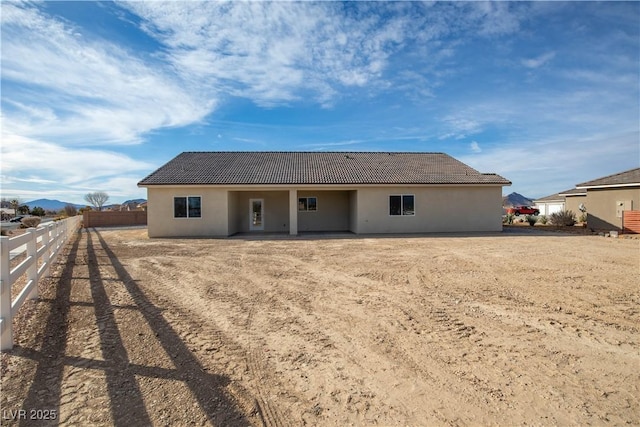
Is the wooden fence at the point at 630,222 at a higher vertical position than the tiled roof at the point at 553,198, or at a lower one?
lower

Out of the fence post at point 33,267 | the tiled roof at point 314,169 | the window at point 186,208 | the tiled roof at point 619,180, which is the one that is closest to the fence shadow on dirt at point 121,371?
the fence post at point 33,267

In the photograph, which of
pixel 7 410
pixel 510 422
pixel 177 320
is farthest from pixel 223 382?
pixel 510 422

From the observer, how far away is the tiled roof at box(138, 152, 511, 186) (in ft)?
61.8

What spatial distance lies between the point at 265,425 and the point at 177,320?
2817 mm

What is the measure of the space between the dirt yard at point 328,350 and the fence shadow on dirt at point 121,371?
17 millimetres

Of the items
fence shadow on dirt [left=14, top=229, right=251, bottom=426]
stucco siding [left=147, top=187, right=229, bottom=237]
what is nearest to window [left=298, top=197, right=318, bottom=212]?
stucco siding [left=147, top=187, right=229, bottom=237]

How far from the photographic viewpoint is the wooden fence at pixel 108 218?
32.0m

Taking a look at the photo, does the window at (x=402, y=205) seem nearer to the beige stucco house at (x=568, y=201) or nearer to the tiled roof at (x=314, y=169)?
the tiled roof at (x=314, y=169)

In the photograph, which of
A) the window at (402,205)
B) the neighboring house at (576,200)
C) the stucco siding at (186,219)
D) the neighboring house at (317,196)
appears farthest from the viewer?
the neighboring house at (576,200)

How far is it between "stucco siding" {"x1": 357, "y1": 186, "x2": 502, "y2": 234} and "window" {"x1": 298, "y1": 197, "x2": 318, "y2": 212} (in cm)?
350

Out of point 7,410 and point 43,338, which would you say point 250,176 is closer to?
point 43,338

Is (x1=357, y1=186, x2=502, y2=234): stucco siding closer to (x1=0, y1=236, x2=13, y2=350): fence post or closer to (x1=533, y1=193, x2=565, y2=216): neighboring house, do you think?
(x1=0, y1=236, x2=13, y2=350): fence post

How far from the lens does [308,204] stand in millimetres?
21609

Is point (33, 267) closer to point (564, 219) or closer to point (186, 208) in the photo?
point (186, 208)
